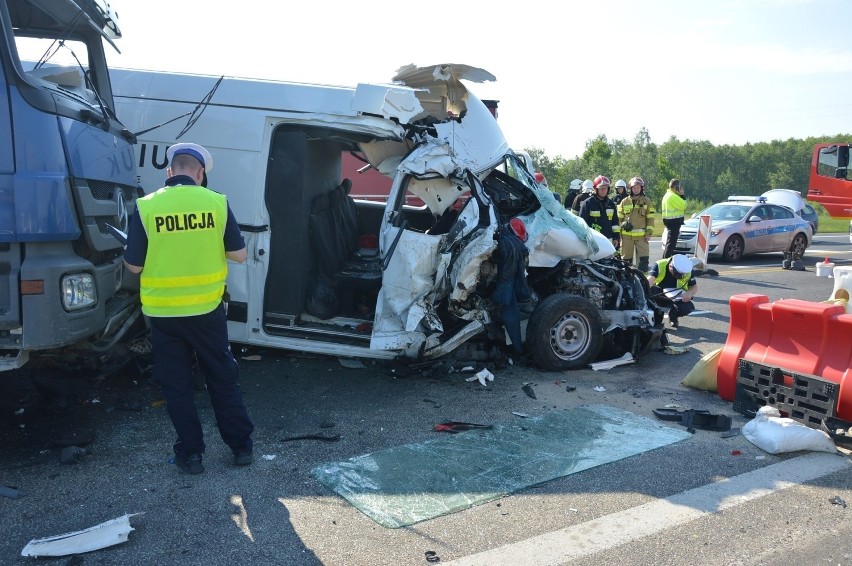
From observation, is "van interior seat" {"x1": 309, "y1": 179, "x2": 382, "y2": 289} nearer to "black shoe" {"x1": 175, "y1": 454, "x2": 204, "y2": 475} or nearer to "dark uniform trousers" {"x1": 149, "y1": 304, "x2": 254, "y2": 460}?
"dark uniform trousers" {"x1": 149, "y1": 304, "x2": 254, "y2": 460}

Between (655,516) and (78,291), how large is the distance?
3.46 m

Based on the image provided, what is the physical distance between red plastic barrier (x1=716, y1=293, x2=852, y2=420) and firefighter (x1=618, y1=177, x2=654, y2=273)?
5.95 meters

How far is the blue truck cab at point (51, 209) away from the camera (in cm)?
377

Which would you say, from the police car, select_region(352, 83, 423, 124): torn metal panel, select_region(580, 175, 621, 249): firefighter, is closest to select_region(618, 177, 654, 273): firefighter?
select_region(580, 175, 621, 249): firefighter

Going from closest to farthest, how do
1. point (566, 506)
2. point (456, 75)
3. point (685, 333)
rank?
point (566, 506) < point (456, 75) < point (685, 333)

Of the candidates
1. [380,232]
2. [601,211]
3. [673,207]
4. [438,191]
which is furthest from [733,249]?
[380,232]

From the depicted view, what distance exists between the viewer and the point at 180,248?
12.8 feet

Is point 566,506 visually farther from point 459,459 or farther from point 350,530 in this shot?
point 350,530

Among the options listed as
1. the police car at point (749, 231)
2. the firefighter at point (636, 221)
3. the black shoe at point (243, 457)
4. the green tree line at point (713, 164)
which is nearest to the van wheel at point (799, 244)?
the police car at point (749, 231)

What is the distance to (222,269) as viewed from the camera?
4.08 m

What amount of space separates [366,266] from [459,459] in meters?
3.31

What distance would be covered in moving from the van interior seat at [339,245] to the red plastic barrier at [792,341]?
124 inches

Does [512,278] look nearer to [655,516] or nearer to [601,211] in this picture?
[655,516]

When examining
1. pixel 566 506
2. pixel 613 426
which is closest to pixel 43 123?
pixel 566 506
